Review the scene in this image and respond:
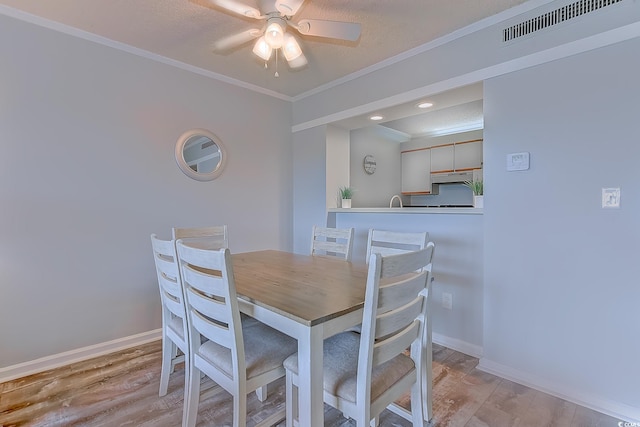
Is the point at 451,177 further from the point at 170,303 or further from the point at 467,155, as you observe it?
the point at 170,303

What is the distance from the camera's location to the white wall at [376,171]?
13.9 ft

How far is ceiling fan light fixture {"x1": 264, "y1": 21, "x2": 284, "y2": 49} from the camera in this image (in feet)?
5.67

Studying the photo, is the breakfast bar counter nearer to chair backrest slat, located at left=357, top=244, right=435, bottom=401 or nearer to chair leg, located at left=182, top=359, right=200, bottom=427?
chair backrest slat, located at left=357, top=244, right=435, bottom=401

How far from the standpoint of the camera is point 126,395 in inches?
72.2

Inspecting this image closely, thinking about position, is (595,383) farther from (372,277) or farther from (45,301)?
(45,301)

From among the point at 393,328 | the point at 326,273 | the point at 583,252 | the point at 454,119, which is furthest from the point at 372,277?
the point at 454,119

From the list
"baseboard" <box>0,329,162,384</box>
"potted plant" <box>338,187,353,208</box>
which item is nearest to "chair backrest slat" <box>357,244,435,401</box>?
"potted plant" <box>338,187,353,208</box>

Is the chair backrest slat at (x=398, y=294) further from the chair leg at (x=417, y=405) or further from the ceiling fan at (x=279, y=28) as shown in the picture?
the ceiling fan at (x=279, y=28)

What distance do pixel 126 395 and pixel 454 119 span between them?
446 cm

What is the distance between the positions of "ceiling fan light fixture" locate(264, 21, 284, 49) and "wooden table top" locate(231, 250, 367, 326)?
1.36m

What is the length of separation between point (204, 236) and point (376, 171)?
9.78 ft

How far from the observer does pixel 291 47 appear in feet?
6.28

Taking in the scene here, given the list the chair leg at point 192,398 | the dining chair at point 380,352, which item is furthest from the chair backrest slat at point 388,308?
the chair leg at point 192,398

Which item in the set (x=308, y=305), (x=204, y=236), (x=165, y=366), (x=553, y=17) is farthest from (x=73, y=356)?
(x=553, y=17)
